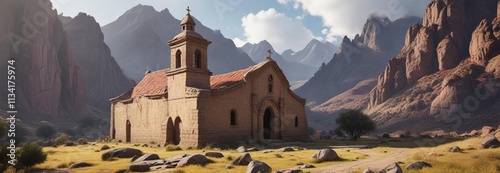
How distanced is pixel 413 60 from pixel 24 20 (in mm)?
111264

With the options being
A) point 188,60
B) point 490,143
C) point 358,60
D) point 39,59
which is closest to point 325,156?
point 490,143

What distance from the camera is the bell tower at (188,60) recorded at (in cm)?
2961

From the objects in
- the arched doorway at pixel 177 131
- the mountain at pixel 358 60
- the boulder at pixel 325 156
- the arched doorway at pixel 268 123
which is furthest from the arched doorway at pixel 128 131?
the mountain at pixel 358 60

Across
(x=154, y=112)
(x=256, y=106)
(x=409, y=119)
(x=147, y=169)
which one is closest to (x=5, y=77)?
(x=154, y=112)

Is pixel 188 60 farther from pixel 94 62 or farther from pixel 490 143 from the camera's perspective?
pixel 94 62

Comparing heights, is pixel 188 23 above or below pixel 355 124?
above

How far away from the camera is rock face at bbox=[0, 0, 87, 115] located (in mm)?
93125

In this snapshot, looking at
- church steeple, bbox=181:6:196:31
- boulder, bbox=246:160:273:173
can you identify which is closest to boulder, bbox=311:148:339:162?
boulder, bbox=246:160:273:173

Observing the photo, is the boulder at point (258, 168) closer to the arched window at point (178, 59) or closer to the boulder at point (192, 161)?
the boulder at point (192, 161)

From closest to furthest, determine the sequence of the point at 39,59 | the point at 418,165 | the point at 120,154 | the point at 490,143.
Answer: the point at 418,165, the point at 490,143, the point at 120,154, the point at 39,59

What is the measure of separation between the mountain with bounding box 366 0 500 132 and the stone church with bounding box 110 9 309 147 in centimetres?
4910

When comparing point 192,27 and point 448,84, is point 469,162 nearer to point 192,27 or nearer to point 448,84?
point 192,27

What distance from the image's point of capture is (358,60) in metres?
175

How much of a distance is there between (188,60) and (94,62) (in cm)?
11898
